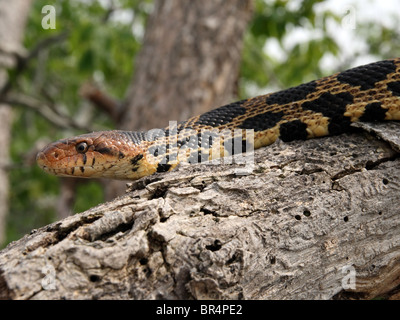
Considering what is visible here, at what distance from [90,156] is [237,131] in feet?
5.11

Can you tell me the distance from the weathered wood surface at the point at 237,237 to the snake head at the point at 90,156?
1.01m

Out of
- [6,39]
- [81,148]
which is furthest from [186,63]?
[6,39]

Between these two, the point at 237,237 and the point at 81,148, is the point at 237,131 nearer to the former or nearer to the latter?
the point at 81,148

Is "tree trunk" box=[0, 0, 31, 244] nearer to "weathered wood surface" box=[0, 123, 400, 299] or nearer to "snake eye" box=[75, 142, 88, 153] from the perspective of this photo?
"snake eye" box=[75, 142, 88, 153]

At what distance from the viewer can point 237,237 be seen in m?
2.66

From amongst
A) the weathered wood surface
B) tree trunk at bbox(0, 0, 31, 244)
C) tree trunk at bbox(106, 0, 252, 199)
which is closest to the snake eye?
the weathered wood surface

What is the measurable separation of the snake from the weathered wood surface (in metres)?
0.54

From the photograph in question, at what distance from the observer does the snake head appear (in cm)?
420

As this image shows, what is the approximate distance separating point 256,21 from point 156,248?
25.4 ft

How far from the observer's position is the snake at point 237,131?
3887 millimetres

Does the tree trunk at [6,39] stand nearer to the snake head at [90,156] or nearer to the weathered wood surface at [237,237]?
the snake head at [90,156]

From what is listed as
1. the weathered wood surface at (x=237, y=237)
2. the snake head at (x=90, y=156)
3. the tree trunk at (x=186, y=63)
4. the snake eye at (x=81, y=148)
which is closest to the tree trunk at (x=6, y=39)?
the tree trunk at (x=186, y=63)

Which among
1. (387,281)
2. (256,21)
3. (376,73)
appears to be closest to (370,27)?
(256,21)
